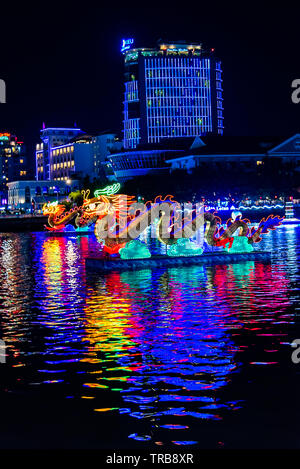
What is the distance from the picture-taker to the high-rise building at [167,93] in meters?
190

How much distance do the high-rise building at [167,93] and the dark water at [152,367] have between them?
16791cm

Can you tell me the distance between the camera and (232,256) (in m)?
34.6

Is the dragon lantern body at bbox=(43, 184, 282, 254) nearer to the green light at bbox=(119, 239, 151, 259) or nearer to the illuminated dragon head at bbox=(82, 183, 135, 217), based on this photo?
the illuminated dragon head at bbox=(82, 183, 135, 217)

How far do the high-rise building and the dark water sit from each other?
16791 cm

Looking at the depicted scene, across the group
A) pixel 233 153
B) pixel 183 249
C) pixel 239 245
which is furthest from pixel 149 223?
pixel 233 153

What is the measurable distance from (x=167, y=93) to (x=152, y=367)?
183301mm

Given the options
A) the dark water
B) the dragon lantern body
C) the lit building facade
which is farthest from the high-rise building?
the dark water

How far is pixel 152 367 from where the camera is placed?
1285cm

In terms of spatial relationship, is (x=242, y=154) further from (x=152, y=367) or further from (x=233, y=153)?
(x=152, y=367)

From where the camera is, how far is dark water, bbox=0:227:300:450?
972cm

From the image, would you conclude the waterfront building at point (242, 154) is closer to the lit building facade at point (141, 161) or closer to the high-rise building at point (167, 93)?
the lit building facade at point (141, 161)

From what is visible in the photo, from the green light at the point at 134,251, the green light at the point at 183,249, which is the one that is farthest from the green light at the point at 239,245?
the green light at the point at 134,251
